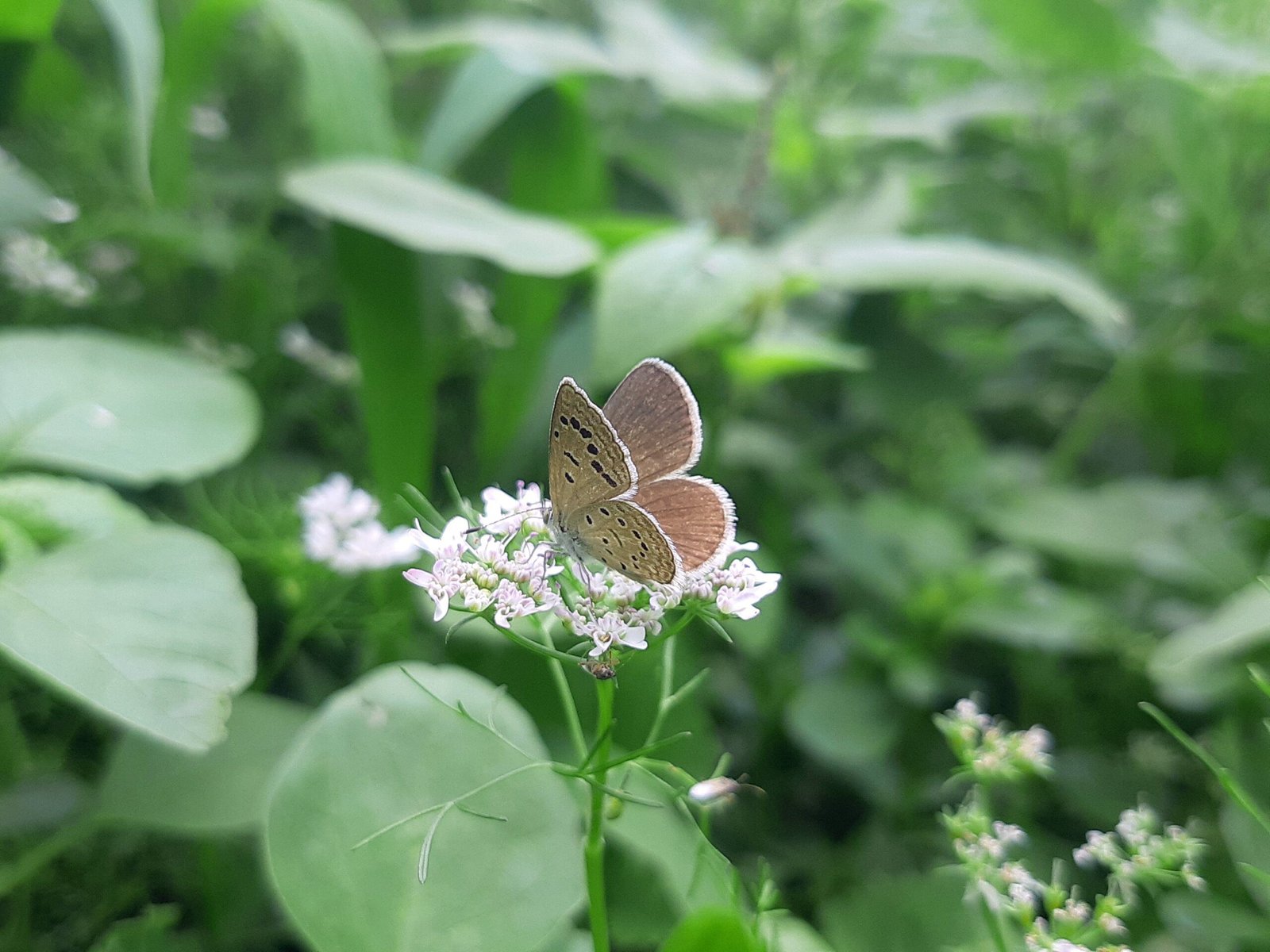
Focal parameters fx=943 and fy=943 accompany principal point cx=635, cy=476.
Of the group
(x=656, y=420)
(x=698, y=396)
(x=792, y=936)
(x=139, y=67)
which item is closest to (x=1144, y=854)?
(x=792, y=936)

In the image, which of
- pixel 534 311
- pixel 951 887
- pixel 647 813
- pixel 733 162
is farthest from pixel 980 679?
pixel 733 162

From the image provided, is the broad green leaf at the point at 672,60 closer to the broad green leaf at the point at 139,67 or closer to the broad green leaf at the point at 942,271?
the broad green leaf at the point at 942,271

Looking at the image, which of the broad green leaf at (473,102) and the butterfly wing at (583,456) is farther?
the broad green leaf at (473,102)

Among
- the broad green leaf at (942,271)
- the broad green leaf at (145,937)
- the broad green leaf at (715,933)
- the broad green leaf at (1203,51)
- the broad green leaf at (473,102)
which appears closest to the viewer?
the broad green leaf at (715,933)

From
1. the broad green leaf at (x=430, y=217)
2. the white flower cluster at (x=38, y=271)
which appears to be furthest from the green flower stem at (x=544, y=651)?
the white flower cluster at (x=38, y=271)

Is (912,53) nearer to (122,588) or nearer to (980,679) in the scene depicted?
(980,679)

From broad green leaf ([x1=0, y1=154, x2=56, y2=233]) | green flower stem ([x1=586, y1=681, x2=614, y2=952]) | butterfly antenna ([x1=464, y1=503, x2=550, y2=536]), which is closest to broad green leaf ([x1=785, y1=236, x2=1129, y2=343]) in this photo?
butterfly antenna ([x1=464, y1=503, x2=550, y2=536])

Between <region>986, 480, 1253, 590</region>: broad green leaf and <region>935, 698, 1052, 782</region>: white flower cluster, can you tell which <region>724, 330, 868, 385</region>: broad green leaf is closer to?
<region>986, 480, 1253, 590</region>: broad green leaf
